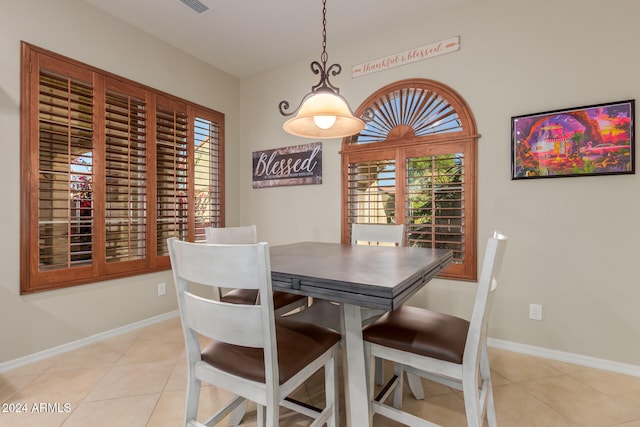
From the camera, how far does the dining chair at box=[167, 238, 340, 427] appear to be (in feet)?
3.36

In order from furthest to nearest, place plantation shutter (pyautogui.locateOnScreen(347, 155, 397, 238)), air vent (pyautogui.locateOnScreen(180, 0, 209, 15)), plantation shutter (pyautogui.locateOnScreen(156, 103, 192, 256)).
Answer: plantation shutter (pyautogui.locateOnScreen(156, 103, 192, 256)), plantation shutter (pyautogui.locateOnScreen(347, 155, 397, 238)), air vent (pyautogui.locateOnScreen(180, 0, 209, 15))

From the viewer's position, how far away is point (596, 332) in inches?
87.1

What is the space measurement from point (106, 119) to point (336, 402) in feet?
9.61

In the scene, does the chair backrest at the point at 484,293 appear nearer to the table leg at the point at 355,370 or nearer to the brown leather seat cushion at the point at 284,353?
the table leg at the point at 355,370

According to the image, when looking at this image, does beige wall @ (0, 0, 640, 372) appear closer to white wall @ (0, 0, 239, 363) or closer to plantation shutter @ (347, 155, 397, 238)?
white wall @ (0, 0, 239, 363)

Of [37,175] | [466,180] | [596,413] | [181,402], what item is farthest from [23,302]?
[596,413]

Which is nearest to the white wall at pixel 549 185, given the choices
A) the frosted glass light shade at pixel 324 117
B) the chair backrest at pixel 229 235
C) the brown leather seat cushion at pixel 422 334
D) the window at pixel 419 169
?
the window at pixel 419 169

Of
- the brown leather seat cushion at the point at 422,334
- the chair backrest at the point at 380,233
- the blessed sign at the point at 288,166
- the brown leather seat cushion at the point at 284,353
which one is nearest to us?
the brown leather seat cushion at the point at 284,353

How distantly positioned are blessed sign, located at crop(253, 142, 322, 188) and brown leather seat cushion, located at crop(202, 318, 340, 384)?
2222mm

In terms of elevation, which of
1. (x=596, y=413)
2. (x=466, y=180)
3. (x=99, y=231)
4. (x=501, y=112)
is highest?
(x=501, y=112)

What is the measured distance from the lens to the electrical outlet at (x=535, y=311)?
2.39 meters

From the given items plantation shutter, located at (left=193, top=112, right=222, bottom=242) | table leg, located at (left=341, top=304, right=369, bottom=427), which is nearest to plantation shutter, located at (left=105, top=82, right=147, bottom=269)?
plantation shutter, located at (left=193, top=112, right=222, bottom=242)

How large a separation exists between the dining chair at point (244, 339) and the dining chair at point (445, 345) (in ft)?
0.76

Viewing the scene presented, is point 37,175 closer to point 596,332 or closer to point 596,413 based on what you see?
point 596,413
